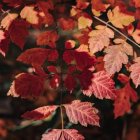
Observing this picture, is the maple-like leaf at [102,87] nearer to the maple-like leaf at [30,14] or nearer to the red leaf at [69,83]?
the red leaf at [69,83]

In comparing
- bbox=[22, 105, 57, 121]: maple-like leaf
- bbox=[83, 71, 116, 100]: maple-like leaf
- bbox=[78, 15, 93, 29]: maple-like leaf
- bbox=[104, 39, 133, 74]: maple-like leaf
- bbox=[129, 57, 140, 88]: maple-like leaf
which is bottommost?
bbox=[22, 105, 57, 121]: maple-like leaf

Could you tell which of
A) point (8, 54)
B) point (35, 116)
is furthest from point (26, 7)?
point (8, 54)

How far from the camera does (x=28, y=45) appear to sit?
5113 mm

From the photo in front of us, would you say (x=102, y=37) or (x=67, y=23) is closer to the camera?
(x=102, y=37)

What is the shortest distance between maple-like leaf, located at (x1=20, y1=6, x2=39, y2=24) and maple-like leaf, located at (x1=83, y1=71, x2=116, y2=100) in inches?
18.0

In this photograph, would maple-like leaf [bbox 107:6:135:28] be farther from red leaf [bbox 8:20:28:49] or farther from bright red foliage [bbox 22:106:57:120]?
bright red foliage [bbox 22:106:57:120]

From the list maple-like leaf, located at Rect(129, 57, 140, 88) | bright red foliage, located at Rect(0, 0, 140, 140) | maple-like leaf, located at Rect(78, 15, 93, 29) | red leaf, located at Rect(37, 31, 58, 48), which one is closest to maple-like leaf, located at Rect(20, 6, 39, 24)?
bright red foliage, located at Rect(0, 0, 140, 140)

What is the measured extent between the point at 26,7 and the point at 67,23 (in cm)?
26

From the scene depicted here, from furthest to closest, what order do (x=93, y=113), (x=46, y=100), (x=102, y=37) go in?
1. (x=46, y=100)
2. (x=102, y=37)
3. (x=93, y=113)

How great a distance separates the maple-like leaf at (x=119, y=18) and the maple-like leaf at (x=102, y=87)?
324 millimetres

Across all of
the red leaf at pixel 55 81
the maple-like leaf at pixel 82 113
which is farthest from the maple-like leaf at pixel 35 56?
the maple-like leaf at pixel 82 113

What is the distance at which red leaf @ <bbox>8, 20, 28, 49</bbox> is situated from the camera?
5.69ft

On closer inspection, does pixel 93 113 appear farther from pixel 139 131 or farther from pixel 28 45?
pixel 28 45

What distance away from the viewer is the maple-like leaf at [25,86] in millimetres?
1646
